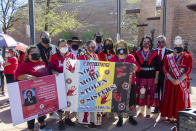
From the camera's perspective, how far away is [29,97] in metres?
3.12

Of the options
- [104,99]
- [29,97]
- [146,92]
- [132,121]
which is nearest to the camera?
[29,97]

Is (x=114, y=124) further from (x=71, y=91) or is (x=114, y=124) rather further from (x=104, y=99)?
(x=71, y=91)

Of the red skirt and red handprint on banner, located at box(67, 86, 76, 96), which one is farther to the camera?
the red skirt

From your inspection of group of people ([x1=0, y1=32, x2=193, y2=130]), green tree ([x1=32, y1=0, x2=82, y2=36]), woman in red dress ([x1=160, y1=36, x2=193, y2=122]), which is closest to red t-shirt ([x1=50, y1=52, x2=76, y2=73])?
group of people ([x1=0, y1=32, x2=193, y2=130])

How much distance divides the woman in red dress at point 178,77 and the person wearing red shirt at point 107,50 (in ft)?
4.16

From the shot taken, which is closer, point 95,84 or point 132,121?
point 95,84

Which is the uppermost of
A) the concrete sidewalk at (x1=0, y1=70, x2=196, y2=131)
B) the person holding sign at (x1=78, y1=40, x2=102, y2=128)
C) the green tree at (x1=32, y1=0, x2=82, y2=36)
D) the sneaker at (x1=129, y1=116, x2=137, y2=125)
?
the green tree at (x1=32, y1=0, x2=82, y2=36)

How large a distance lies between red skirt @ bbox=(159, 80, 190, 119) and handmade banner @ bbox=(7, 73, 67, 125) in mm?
2258

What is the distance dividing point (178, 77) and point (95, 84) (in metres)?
1.79

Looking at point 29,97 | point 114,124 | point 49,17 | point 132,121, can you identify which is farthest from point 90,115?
point 49,17

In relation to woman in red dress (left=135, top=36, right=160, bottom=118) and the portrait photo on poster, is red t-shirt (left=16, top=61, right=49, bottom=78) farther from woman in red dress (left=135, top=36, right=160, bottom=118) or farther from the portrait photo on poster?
woman in red dress (left=135, top=36, right=160, bottom=118)

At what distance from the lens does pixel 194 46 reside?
1459 centimetres

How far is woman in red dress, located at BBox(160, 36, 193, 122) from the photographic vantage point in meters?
3.92

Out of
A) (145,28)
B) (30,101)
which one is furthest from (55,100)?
(145,28)
